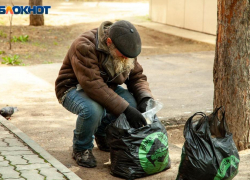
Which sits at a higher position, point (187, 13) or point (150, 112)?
point (150, 112)

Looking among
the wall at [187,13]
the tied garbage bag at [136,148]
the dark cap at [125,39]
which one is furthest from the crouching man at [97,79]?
the wall at [187,13]

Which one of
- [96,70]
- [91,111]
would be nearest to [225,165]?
[91,111]

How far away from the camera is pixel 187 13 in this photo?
46.1ft

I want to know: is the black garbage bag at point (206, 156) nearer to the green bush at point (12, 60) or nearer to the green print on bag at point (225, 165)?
the green print on bag at point (225, 165)

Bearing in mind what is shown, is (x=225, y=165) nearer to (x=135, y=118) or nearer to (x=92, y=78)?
(x=135, y=118)

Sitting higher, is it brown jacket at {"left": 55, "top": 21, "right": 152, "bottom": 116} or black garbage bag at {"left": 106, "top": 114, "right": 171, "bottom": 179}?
brown jacket at {"left": 55, "top": 21, "right": 152, "bottom": 116}

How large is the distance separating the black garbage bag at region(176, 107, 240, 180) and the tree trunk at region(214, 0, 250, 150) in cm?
90

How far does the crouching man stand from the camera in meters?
3.84

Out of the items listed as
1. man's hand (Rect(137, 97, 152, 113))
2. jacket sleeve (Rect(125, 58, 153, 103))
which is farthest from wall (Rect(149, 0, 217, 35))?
man's hand (Rect(137, 97, 152, 113))

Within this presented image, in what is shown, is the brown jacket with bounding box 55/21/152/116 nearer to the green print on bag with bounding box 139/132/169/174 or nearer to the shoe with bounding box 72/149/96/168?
the green print on bag with bounding box 139/132/169/174

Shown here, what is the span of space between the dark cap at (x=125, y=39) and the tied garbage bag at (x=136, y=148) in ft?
1.82

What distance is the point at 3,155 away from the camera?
4062 mm

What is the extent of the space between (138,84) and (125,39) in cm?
69

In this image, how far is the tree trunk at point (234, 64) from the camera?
4332mm
